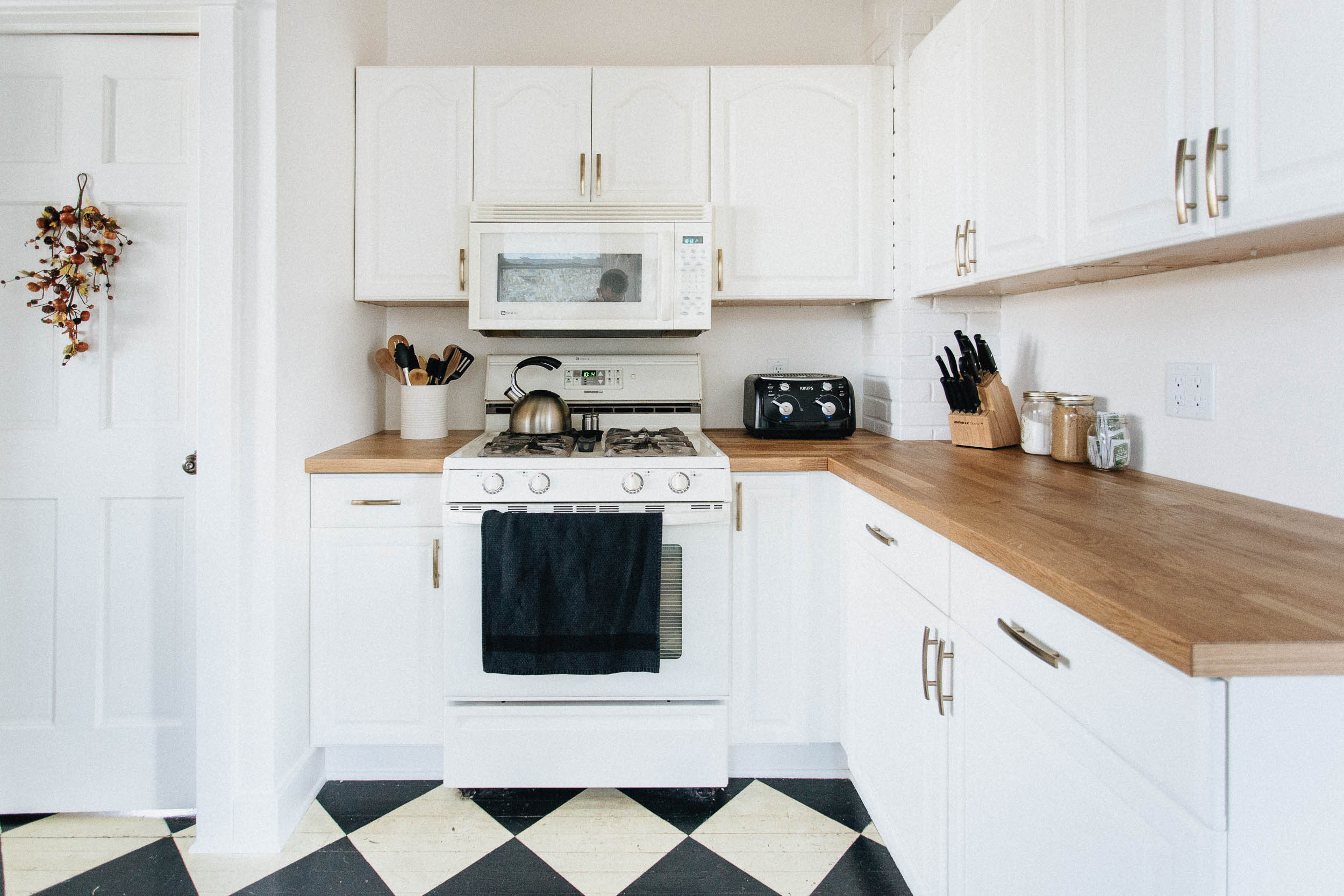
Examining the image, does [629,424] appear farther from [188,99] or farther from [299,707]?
[188,99]

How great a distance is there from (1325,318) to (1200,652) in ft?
3.17

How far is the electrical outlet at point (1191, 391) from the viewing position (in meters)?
1.54

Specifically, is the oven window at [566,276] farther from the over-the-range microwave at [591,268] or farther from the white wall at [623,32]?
the white wall at [623,32]

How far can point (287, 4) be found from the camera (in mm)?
1785

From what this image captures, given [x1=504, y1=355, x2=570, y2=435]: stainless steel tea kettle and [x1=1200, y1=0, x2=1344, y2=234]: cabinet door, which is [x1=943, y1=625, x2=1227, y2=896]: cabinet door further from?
[x1=504, y1=355, x2=570, y2=435]: stainless steel tea kettle

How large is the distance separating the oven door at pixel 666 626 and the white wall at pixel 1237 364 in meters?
1.02

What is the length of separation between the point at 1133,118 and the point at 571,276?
1467mm

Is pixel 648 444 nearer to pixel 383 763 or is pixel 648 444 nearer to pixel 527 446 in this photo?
pixel 527 446

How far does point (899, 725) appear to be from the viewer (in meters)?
1.54

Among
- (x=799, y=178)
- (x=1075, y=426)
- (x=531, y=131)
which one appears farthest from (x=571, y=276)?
(x=1075, y=426)

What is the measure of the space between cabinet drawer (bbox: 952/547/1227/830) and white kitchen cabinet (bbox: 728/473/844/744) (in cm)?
87

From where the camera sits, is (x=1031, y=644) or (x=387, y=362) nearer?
(x=1031, y=644)

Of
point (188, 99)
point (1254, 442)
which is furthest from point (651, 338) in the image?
point (1254, 442)

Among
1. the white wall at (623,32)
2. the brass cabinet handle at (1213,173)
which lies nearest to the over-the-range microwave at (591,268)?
the white wall at (623,32)
